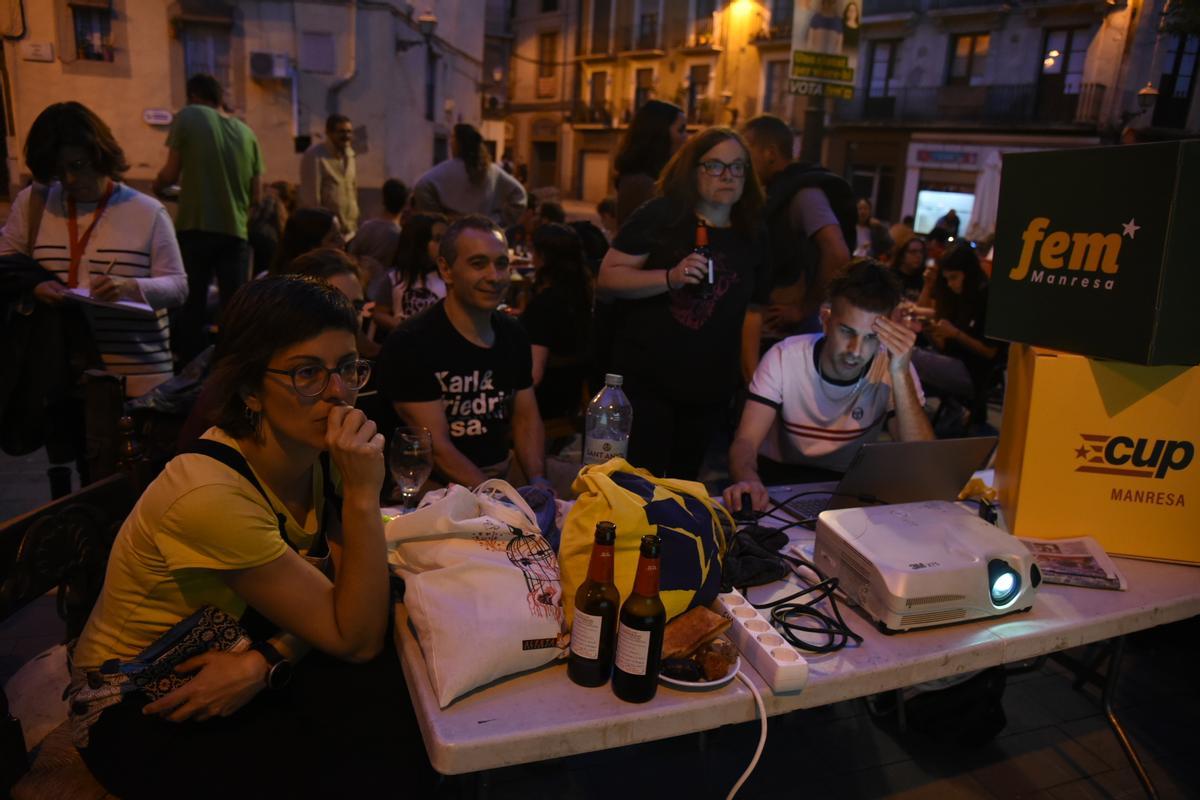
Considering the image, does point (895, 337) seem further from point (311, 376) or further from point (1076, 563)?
point (311, 376)

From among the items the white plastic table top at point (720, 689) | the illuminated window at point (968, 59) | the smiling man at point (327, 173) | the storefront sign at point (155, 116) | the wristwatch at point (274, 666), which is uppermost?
the illuminated window at point (968, 59)

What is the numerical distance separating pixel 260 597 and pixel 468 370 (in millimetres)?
1368

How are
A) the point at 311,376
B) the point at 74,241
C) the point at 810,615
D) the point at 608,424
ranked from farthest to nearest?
the point at 74,241, the point at 608,424, the point at 810,615, the point at 311,376

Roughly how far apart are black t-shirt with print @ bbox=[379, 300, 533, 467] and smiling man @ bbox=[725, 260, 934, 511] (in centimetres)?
84

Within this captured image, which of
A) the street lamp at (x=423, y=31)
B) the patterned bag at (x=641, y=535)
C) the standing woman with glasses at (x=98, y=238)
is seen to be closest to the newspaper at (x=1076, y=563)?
the patterned bag at (x=641, y=535)

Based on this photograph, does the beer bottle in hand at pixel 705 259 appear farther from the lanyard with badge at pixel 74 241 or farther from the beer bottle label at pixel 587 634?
the lanyard with badge at pixel 74 241

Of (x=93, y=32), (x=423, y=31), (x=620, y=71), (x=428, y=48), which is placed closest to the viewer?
(x=93, y=32)

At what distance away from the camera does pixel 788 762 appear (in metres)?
2.47

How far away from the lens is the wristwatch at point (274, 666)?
1466 millimetres

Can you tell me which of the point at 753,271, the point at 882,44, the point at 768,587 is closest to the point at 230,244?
the point at 753,271

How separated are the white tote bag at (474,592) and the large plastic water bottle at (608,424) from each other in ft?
2.25

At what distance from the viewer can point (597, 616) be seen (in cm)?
132

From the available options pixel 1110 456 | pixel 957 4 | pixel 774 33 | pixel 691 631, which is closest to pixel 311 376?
pixel 691 631

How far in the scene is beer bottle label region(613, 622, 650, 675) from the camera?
1.28 m
